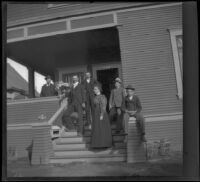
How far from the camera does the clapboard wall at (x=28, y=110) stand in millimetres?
6496

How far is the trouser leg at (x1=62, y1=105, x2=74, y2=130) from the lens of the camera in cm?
638

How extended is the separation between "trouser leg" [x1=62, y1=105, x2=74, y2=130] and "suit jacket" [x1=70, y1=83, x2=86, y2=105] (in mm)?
166

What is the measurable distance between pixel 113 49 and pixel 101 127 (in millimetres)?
1866

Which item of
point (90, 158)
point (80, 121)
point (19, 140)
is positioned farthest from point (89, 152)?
point (19, 140)

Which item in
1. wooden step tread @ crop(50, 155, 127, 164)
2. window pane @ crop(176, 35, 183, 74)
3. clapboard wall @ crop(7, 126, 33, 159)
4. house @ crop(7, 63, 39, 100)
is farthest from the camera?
house @ crop(7, 63, 39, 100)

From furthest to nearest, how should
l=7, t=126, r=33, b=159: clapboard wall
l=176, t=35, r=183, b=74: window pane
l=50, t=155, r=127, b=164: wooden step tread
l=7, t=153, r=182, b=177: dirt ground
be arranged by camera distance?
l=7, t=126, r=33, b=159: clapboard wall, l=176, t=35, r=183, b=74: window pane, l=50, t=155, r=127, b=164: wooden step tread, l=7, t=153, r=182, b=177: dirt ground

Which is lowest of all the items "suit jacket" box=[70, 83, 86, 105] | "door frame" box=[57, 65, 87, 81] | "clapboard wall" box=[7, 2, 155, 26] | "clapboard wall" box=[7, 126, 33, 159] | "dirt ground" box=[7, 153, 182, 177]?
"dirt ground" box=[7, 153, 182, 177]

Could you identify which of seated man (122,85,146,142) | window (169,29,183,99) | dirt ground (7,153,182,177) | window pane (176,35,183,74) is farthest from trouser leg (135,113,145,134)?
window pane (176,35,183,74)

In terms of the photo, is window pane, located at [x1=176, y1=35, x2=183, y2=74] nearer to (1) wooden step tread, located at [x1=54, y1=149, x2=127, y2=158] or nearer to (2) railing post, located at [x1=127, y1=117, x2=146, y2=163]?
(2) railing post, located at [x1=127, y1=117, x2=146, y2=163]

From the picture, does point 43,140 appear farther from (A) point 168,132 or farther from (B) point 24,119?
(A) point 168,132

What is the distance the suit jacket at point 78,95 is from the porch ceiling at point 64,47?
0.67 m

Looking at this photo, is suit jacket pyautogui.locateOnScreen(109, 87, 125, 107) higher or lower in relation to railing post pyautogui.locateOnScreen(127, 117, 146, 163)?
higher

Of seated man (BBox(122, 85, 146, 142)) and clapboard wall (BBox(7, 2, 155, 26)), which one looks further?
clapboard wall (BBox(7, 2, 155, 26))

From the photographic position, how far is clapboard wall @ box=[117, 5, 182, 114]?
20.1 feet
